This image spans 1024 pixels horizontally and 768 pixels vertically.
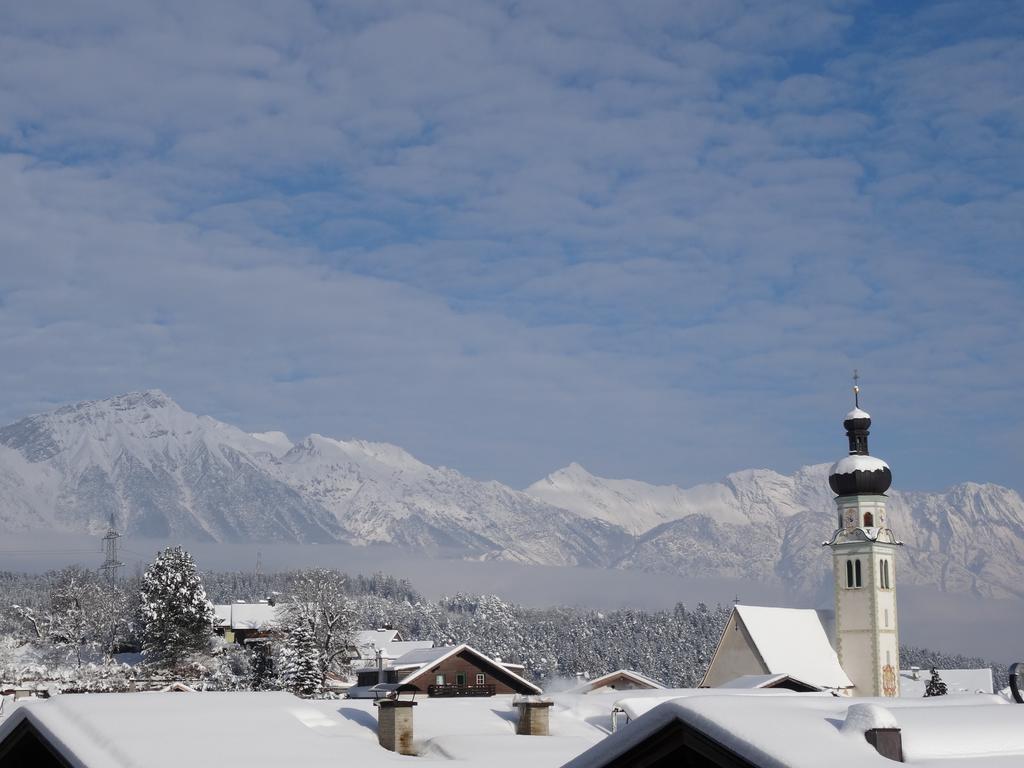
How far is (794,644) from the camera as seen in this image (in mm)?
106812

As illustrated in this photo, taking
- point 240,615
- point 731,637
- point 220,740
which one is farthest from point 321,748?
point 240,615

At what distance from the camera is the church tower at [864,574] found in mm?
Result: 108375

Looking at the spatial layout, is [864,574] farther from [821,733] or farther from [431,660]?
[821,733]

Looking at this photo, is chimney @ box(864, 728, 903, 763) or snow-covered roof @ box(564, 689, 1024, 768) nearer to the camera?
snow-covered roof @ box(564, 689, 1024, 768)

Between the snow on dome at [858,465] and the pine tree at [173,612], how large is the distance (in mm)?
51002

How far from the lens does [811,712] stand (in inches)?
539

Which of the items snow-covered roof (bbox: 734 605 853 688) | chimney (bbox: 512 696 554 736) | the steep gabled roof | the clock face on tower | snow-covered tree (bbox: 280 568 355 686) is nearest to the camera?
chimney (bbox: 512 696 554 736)

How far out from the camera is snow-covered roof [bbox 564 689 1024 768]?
40.5ft

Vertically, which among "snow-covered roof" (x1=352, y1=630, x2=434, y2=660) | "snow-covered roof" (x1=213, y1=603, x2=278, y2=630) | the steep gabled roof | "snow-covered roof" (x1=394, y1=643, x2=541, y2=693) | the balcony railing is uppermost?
"snow-covered roof" (x1=213, y1=603, x2=278, y2=630)

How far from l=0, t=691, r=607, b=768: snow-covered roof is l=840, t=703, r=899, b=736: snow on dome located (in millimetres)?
12382

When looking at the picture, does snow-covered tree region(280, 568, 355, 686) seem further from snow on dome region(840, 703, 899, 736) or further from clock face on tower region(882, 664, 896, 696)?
snow on dome region(840, 703, 899, 736)

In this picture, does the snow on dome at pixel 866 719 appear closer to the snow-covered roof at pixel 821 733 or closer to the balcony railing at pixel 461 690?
the snow-covered roof at pixel 821 733

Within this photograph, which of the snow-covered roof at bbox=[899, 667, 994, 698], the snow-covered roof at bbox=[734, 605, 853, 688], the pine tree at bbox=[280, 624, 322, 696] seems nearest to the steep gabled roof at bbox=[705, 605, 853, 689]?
the snow-covered roof at bbox=[734, 605, 853, 688]

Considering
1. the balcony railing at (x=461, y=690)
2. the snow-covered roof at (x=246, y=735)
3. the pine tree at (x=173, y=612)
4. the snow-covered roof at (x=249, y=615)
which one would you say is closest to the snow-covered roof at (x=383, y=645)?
the pine tree at (x=173, y=612)
